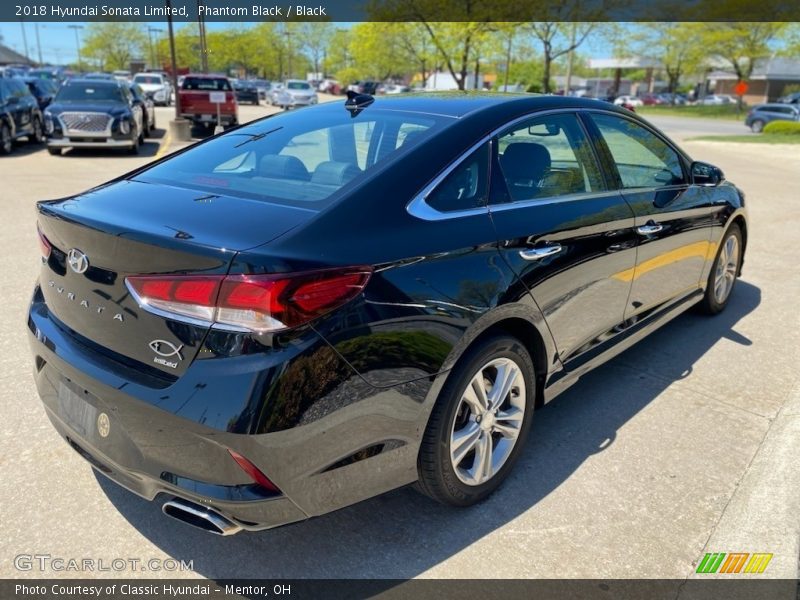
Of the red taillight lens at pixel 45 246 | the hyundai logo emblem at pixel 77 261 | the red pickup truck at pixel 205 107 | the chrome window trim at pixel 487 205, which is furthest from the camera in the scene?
the red pickup truck at pixel 205 107

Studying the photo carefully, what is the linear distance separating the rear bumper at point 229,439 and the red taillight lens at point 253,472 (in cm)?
1

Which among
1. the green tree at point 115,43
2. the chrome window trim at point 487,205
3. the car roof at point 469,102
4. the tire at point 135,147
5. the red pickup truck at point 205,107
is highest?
the green tree at point 115,43

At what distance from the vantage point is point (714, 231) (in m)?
4.74

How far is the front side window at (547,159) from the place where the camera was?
2990mm

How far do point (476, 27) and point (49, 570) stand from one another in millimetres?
29297

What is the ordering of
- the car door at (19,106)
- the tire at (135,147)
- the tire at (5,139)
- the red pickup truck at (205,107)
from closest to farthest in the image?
1. the tire at (5,139)
2. the tire at (135,147)
3. the car door at (19,106)
4. the red pickup truck at (205,107)

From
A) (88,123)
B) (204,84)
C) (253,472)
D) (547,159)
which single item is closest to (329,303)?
(253,472)

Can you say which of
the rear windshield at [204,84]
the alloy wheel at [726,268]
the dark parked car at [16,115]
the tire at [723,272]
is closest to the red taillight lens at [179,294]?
the tire at [723,272]

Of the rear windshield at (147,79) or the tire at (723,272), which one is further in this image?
the rear windshield at (147,79)

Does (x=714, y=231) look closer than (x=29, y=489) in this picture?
No

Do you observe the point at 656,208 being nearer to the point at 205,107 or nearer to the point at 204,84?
the point at 205,107

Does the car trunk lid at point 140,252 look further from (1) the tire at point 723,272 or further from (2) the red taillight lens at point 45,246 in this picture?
(1) the tire at point 723,272

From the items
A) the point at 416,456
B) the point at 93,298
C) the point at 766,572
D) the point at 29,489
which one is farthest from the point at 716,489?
the point at 29,489

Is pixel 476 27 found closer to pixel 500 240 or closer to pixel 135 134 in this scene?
pixel 135 134
